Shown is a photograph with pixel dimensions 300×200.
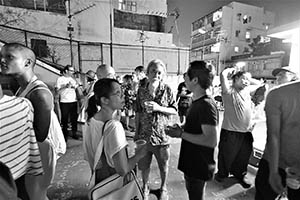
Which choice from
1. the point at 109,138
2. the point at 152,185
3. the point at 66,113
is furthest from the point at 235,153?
the point at 66,113

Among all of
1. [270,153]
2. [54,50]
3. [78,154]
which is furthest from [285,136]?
[54,50]

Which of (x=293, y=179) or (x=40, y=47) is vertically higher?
(x=40, y=47)

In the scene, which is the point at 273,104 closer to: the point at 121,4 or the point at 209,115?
the point at 209,115

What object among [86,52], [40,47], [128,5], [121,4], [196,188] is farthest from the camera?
[128,5]

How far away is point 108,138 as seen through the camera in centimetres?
122

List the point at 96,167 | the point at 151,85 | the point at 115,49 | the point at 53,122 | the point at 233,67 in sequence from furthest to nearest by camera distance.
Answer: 1. the point at 115,49
2. the point at 233,67
3. the point at 151,85
4. the point at 53,122
5. the point at 96,167

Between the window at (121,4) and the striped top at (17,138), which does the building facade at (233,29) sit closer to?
the window at (121,4)

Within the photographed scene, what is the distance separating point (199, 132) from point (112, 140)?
0.77 m

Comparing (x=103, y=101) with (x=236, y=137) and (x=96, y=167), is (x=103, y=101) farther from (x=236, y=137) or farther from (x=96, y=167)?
(x=236, y=137)

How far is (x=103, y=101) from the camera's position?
1.36 m

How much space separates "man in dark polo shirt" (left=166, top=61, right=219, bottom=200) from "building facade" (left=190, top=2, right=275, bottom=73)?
22.8 metres

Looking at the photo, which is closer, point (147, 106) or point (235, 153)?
point (147, 106)

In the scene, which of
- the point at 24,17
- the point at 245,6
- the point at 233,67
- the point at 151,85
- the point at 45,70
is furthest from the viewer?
the point at 245,6

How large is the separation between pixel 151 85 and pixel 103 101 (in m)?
0.94
